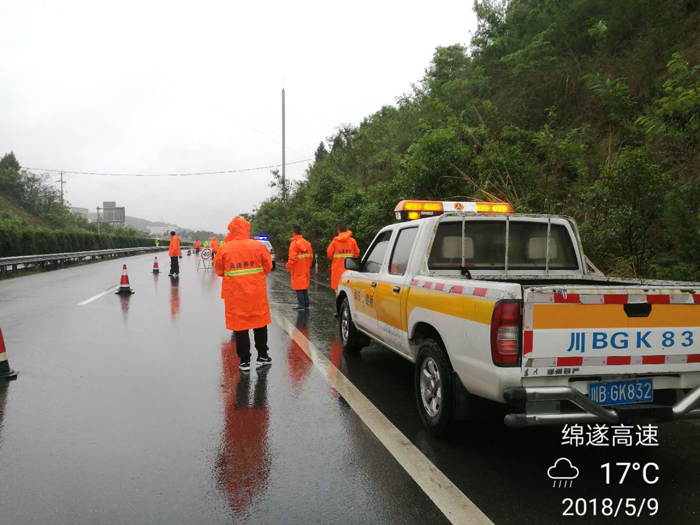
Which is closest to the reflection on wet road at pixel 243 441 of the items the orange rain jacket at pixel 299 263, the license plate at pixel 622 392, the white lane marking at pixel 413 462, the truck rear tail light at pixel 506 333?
the white lane marking at pixel 413 462

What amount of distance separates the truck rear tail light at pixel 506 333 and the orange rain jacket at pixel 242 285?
3.48 meters

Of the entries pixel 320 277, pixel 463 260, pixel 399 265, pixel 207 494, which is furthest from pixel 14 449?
pixel 320 277

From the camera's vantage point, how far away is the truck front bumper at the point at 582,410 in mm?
3215

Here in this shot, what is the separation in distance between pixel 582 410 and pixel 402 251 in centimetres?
255

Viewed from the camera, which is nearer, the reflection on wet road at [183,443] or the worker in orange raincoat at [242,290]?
the reflection on wet road at [183,443]

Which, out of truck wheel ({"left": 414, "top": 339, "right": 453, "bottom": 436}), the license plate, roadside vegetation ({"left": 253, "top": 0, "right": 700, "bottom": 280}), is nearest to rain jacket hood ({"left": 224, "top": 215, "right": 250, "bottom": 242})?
truck wheel ({"left": 414, "top": 339, "right": 453, "bottom": 436})

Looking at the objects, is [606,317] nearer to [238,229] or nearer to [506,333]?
[506,333]

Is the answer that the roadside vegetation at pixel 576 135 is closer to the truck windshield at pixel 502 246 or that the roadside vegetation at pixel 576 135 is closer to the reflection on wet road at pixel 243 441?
the truck windshield at pixel 502 246

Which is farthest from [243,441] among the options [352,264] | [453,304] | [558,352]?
[352,264]

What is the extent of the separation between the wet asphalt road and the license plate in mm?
508

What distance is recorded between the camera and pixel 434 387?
422 centimetres

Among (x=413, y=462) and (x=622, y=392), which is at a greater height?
(x=622, y=392)

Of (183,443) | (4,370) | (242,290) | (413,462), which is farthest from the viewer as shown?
(242,290)

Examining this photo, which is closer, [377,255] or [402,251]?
[402,251]
